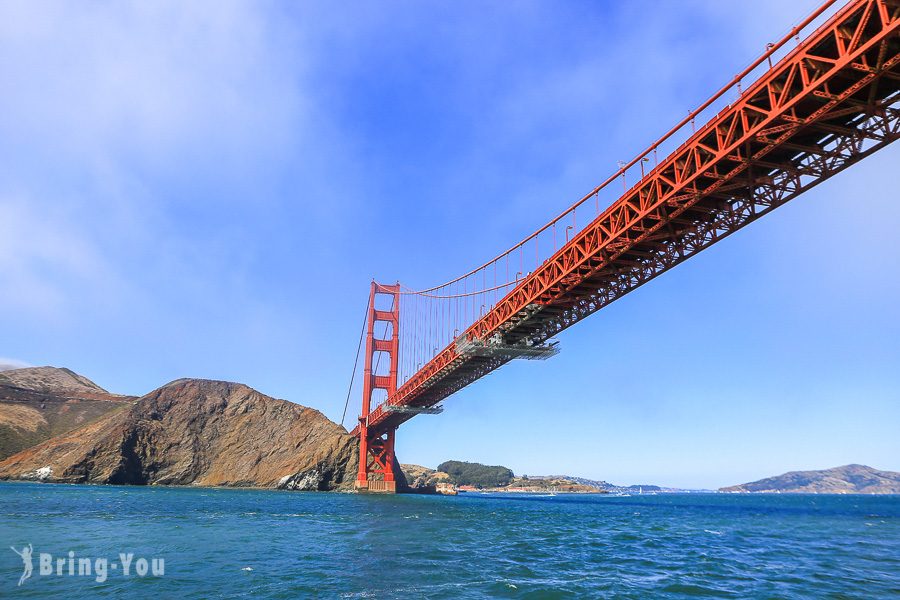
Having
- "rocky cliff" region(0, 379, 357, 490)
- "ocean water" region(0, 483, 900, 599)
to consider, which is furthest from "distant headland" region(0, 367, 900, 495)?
"ocean water" region(0, 483, 900, 599)

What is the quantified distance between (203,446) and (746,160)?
317ft

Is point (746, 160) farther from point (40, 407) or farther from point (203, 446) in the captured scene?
point (40, 407)

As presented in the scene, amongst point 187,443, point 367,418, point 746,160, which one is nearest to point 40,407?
point 187,443

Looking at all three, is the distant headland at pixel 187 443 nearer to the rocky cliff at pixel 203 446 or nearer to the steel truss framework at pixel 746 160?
the rocky cliff at pixel 203 446

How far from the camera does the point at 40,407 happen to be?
108 meters

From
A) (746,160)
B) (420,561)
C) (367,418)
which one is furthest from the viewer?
(367,418)

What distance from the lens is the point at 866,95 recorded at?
1524cm

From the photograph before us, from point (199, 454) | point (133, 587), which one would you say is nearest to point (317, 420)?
point (199, 454)

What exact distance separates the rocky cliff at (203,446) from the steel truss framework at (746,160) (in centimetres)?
5738

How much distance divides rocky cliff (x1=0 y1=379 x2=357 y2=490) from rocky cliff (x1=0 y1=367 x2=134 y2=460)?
9.31 m

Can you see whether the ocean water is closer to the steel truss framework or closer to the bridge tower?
the steel truss framework

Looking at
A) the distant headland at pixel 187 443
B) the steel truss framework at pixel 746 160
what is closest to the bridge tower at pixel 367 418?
the distant headland at pixel 187 443

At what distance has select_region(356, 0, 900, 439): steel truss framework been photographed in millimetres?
14070

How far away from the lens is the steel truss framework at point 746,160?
14070 millimetres
